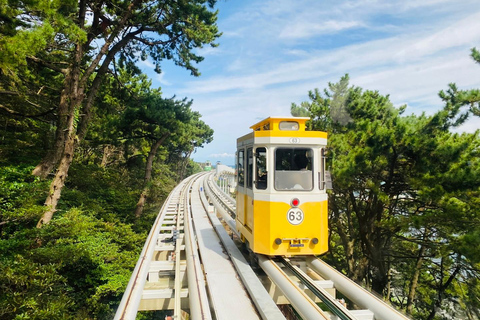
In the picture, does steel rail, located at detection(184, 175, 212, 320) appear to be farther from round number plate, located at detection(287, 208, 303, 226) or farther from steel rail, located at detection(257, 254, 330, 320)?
round number plate, located at detection(287, 208, 303, 226)

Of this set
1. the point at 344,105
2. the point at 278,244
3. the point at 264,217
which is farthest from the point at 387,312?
the point at 344,105

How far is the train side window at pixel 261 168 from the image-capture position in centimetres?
534

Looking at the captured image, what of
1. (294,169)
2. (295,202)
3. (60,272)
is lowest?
(60,272)

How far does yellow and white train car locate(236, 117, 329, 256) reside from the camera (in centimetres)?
518

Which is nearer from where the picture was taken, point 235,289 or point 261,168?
point 235,289

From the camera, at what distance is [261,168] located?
17.9 ft

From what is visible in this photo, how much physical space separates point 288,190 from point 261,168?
68 centimetres

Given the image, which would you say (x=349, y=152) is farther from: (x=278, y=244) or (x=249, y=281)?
(x=249, y=281)

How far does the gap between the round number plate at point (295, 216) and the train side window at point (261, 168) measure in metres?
0.69

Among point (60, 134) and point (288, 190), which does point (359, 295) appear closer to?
point (288, 190)

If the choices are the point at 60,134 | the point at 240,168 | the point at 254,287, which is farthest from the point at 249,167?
the point at 60,134

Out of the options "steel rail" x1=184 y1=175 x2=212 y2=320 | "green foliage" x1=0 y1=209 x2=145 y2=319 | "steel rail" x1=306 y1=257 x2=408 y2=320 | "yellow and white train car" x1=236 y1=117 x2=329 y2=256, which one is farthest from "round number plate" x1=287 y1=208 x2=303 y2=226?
"green foliage" x1=0 y1=209 x2=145 y2=319

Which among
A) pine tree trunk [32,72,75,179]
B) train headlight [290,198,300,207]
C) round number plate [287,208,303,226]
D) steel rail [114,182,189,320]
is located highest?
pine tree trunk [32,72,75,179]

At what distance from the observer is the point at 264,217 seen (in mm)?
5199
